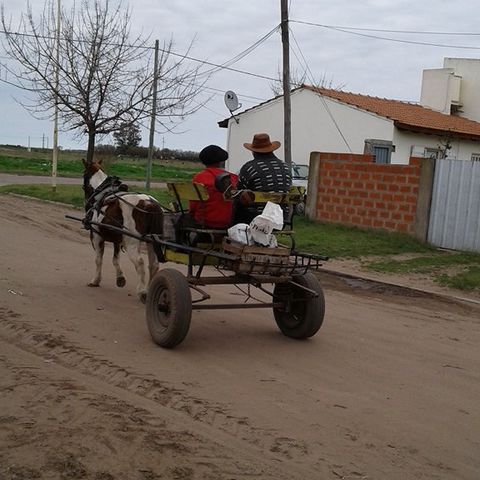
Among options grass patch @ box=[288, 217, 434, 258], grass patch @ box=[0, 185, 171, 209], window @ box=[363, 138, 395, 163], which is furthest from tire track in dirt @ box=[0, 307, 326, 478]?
window @ box=[363, 138, 395, 163]

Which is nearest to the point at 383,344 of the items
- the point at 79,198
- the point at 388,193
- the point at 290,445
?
the point at 290,445

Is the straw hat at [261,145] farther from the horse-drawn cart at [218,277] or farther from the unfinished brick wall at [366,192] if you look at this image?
the unfinished brick wall at [366,192]

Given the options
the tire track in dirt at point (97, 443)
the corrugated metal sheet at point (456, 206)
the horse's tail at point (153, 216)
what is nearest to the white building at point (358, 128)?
the corrugated metal sheet at point (456, 206)

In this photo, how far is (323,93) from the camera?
90.4ft

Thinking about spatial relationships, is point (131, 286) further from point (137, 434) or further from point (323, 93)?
point (323, 93)

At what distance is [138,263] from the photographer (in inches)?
376

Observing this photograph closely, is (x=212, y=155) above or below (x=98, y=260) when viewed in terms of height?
above

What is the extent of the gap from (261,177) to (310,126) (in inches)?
815

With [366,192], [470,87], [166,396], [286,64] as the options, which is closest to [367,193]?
[366,192]

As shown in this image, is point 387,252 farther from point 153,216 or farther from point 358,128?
point 358,128

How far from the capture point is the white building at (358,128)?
991 inches

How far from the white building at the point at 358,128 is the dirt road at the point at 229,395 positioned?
16.1 meters

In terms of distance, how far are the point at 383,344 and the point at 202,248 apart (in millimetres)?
2255

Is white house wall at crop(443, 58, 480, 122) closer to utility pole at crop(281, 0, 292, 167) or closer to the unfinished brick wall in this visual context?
utility pole at crop(281, 0, 292, 167)
